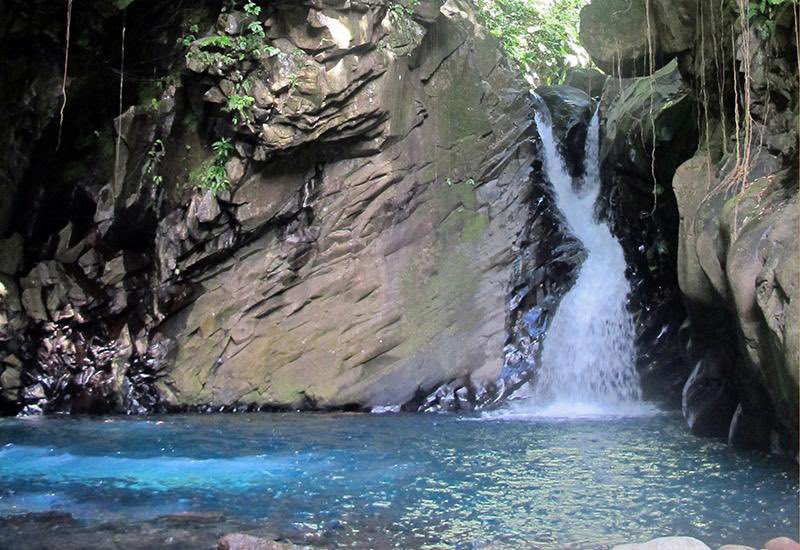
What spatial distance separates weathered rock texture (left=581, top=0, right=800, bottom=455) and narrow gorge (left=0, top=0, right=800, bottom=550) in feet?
0.20

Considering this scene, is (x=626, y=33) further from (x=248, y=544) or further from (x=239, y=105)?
(x=248, y=544)

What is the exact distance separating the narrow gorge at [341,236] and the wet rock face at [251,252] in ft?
0.12

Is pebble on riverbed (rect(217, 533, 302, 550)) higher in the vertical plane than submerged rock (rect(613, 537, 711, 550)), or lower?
lower

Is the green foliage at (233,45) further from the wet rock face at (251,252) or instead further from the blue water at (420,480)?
the blue water at (420,480)

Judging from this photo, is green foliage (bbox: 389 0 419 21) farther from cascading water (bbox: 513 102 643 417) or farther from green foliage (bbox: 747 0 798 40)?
green foliage (bbox: 747 0 798 40)

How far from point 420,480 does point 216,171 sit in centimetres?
671

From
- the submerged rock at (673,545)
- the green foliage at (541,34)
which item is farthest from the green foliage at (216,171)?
the submerged rock at (673,545)

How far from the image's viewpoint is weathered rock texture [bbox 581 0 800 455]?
7.04m

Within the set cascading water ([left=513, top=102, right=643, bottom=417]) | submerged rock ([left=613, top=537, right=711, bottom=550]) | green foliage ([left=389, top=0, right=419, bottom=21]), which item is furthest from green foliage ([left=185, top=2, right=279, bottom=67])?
submerged rock ([left=613, top=537, right=711, bottom=550])

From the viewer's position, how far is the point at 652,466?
7.89 m

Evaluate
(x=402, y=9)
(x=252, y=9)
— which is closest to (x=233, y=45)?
(x=252, y=9)

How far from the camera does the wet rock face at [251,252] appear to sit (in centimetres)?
1233

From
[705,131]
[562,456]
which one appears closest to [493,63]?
[705,131]

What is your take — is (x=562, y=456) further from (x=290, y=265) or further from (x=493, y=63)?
(x=493, y=63)
